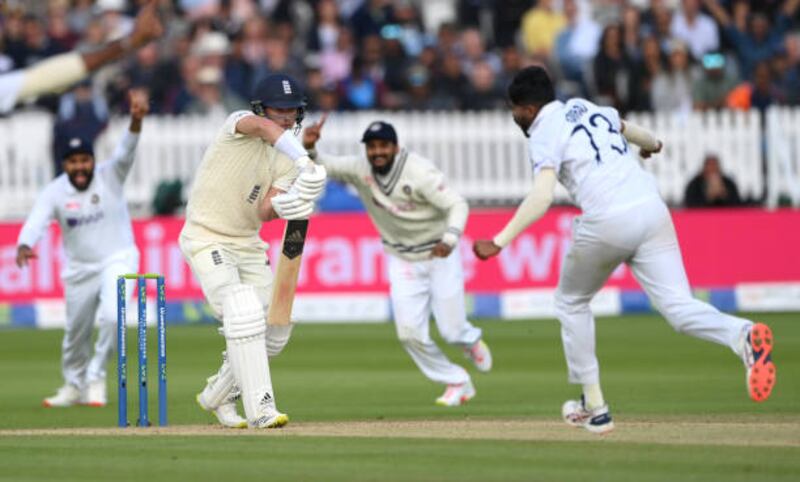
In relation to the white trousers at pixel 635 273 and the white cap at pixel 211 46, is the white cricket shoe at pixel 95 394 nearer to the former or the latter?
the white trousers at pixel 635 273

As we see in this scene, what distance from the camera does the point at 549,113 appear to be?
32.2 ft

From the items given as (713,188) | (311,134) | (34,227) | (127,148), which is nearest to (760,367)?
(311,134)

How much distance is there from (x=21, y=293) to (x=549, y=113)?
10154 mm

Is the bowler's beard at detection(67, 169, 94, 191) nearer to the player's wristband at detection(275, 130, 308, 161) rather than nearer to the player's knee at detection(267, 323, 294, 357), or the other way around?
the player's knee at detection(267, 323, 294, 357)

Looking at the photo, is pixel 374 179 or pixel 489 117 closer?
pixel 374 179

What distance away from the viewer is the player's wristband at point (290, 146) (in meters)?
9.49

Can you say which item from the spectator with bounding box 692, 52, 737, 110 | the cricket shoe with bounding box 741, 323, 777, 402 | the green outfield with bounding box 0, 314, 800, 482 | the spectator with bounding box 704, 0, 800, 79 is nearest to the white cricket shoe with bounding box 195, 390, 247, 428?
the green outfield with bounding box 0, 314, 800, 482

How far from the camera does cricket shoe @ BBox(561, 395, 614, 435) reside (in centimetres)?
986

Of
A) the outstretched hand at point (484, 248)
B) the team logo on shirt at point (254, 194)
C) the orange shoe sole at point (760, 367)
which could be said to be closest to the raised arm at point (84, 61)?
the outstretched hand at point (484, 248)

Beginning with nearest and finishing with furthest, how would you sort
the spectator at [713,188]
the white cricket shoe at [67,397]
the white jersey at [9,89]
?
the white jersey at [9,89]
the white cricket shoe at [67,397]
the spectator at [713,188]

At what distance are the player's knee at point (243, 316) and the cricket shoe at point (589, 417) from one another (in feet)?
5.57

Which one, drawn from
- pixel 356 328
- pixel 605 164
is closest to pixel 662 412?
pixel 605 164

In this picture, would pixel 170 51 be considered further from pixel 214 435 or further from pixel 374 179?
pixel 214 435

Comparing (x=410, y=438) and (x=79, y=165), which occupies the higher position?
(x=79, y=165)
